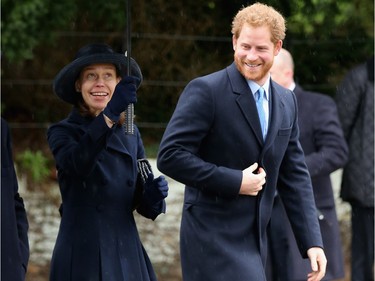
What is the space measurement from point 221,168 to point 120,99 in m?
0.57

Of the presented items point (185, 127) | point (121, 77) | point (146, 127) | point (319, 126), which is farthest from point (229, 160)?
point (146, 127)

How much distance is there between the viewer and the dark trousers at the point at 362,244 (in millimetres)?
10656

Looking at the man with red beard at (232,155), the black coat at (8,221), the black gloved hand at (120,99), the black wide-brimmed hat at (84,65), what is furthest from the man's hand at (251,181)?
the black coat at (8,221)

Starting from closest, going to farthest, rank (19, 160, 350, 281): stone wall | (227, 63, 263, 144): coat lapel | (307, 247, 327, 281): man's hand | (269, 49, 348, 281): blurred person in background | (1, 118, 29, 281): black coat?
(1, 118, 29, 281): black coat → (227, 63, 263, 144): coat lapel → (307, 247, 327, 281): man's hand → (269, 49, 348, 281): blurred person in background → (19, 160, 350, 281): stone wall

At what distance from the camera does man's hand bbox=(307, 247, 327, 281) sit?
23.5 feet

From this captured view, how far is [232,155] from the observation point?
23.2 ft

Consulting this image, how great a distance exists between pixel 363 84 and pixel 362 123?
28cm

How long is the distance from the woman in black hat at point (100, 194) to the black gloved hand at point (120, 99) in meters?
0.04

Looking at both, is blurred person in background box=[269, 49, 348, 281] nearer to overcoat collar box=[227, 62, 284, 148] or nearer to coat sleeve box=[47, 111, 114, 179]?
overcoat collar box=[227, 62, 284, 148]

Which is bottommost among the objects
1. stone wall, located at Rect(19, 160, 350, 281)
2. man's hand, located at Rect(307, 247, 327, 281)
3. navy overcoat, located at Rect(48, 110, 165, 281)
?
stone wall, located at Rect(19, 160, 350, 281)

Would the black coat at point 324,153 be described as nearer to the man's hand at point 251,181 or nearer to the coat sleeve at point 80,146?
the man's hand at point 251,181

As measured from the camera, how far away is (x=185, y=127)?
22.9ft

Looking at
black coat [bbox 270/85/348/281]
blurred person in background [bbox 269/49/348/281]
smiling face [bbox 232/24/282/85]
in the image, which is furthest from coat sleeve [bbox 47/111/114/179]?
black coat [bbox 270/85/348/281]

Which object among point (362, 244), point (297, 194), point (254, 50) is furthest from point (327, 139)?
point (254, 50)
